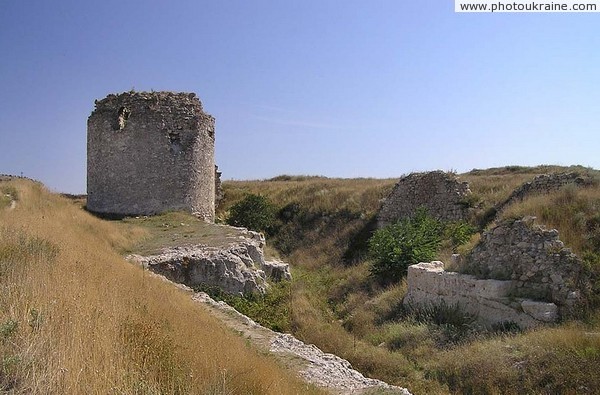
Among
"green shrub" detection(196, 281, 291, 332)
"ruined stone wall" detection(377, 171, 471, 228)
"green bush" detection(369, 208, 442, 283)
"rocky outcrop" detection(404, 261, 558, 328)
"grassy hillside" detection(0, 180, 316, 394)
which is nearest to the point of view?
"grassy hillside" detection(0, 180, 316, 394)

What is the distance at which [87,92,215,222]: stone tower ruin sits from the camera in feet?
52.4

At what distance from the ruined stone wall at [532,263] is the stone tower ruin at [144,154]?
9998 mm

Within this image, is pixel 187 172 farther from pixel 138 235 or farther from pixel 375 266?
pixel 375 266

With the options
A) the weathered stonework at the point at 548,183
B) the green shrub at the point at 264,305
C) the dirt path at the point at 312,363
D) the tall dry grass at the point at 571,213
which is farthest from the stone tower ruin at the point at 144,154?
the tall dry grass at the point at 571,213

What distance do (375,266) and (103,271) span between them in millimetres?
8012

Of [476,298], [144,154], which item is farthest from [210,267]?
[144,154]

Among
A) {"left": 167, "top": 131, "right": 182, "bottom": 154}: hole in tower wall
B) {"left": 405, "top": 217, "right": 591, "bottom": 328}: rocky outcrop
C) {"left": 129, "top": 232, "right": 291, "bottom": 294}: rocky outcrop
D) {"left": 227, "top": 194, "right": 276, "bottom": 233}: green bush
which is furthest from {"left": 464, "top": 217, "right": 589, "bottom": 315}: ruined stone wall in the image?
{"left": 227, "top": 194, "right": 276, "bottom": 233}: green bush

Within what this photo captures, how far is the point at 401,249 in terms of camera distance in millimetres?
12453

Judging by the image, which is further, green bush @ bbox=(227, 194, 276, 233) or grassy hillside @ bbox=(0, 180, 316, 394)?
green bush @ bbox=(227, 194, 276, 233)

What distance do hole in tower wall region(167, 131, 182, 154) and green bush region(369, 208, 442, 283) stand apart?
7227 millimetres

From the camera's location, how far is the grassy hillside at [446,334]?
6234 mm

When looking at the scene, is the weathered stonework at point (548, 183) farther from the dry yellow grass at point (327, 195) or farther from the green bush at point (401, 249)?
the dry yellow grass at point (327, 195)

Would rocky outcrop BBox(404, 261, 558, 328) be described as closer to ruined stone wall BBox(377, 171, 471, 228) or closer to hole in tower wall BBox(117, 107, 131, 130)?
ruined stone wall BBox(377, 171, 471, 228)

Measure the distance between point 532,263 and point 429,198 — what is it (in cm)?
906
